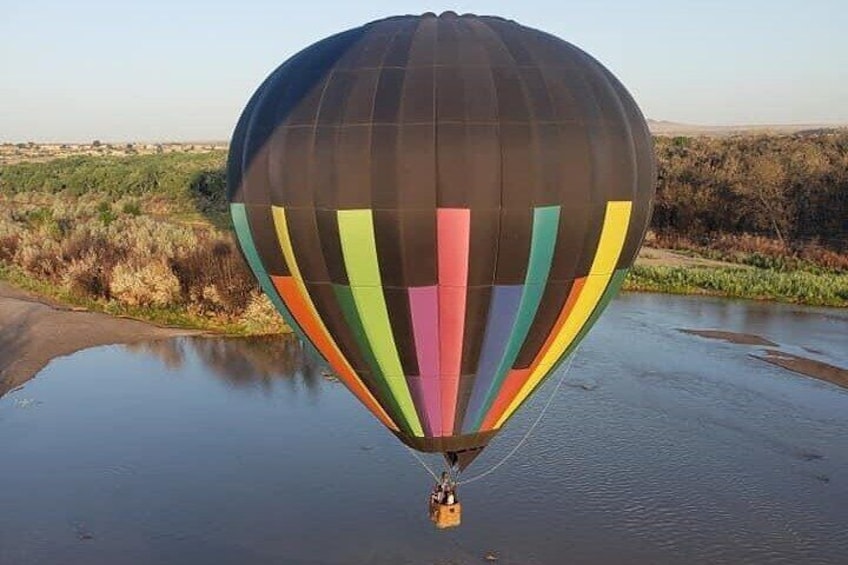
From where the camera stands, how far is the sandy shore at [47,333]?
16719 millimetres

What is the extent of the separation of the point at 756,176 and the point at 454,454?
101ft

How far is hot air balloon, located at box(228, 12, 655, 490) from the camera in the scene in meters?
6.56

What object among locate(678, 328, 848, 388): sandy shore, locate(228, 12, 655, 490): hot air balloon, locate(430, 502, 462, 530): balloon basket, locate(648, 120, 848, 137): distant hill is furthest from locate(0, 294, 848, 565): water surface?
locate(648, 120, 848, 137): distant hill

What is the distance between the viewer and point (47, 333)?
1889 cm

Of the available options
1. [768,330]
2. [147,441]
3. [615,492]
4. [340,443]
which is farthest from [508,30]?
[768,330]

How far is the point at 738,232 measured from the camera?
34188 mm

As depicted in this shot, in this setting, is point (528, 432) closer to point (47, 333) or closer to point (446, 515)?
point (446, 515)

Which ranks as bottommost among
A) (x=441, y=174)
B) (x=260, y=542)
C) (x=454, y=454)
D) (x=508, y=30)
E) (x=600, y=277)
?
Result: (x=260, y=542)

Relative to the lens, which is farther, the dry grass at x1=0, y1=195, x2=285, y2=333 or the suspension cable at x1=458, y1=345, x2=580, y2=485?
the dry grass at x1=0, y1=195, x2=285, y2=333

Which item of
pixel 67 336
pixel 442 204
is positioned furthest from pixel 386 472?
pixel 67 336

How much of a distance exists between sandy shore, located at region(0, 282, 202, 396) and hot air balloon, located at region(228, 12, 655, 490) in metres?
10.5

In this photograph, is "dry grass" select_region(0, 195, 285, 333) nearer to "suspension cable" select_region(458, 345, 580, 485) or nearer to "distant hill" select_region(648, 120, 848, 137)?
"suspension cable" select_region(458, 345, 580, 485)

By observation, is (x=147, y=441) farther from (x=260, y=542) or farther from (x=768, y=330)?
(x=768, y=330)

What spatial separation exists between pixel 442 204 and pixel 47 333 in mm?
15055
